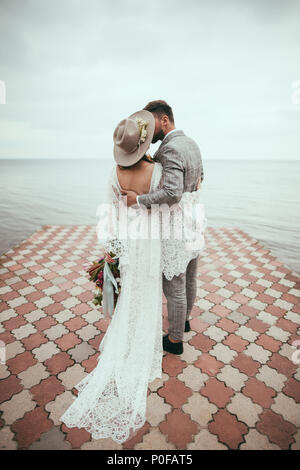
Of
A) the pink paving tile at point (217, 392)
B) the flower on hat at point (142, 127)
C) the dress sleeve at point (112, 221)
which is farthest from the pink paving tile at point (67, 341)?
the flower on hat at point (142, 127)

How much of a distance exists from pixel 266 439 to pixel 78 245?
12.5 ft

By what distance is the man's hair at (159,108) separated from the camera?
1716mm

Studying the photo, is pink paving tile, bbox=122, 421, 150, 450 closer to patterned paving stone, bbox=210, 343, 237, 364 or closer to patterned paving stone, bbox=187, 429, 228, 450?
patterned paving stone, bbox=187, 429, 228, 450

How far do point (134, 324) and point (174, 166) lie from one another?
122 cm

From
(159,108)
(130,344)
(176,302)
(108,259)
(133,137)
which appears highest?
(159,108)

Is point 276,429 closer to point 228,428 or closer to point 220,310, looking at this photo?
point 228,428

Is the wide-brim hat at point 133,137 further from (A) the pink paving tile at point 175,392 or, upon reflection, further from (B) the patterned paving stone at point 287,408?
(B) the patterned paving stone at point 287,408

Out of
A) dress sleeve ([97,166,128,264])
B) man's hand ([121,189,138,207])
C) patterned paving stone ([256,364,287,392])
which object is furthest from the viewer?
patterned paving stone ([256,364,287,392])

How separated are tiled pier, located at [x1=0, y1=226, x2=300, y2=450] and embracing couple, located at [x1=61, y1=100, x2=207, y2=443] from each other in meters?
0.13

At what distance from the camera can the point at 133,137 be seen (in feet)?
5.12

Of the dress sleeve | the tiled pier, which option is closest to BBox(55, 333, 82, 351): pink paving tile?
the tiled pier

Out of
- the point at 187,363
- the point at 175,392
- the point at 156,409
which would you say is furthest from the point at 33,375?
the point at 187,363

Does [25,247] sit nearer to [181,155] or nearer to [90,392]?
[90,392]

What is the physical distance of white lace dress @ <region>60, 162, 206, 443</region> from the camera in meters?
1.70
